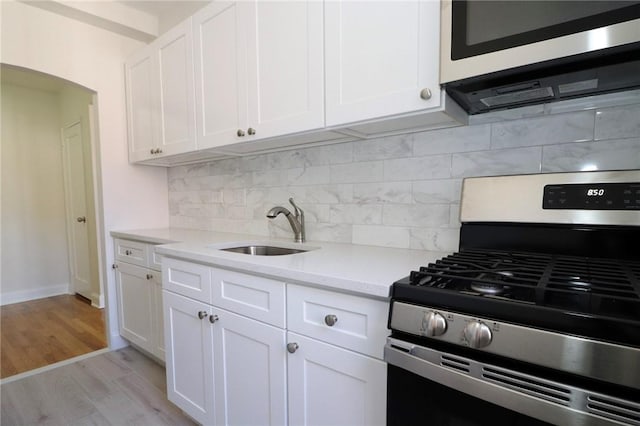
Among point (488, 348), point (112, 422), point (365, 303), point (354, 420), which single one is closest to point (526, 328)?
point (488, 348)

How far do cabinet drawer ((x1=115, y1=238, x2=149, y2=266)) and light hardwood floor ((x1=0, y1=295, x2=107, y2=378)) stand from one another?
0.83 m

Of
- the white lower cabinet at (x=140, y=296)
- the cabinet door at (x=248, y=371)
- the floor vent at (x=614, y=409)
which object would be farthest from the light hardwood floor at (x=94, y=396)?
the floor vent at (x=614, y=409)

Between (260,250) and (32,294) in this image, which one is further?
(32,294)

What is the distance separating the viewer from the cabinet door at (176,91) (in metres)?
1.95

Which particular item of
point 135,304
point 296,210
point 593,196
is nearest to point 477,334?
point 593,196

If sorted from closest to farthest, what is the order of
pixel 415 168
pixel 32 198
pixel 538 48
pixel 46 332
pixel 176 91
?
pixel 538 48 → pixel 415 168 → pixel 176 91 → pixel 46 332 → pixel 32 198

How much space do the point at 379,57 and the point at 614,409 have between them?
43.7 inches

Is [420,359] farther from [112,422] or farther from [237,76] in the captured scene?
[112,422]

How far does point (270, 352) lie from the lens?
1.16 m

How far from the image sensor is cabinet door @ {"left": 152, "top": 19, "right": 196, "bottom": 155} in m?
1.95

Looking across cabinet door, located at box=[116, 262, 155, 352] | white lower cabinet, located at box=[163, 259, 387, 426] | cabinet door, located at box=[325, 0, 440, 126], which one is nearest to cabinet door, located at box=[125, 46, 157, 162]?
cabinet door, located at box=[116, 262, 155, 352]

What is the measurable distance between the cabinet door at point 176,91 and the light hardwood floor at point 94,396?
150 centimetres

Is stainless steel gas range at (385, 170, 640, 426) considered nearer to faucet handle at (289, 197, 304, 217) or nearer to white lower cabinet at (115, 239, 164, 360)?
faucet handle at (289, 197, 304, 217)

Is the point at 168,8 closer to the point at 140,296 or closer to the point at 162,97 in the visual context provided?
the point at 162,97
